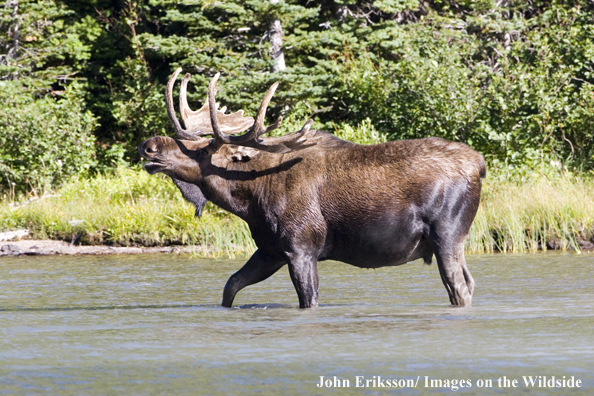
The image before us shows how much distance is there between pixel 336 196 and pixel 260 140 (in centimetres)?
98

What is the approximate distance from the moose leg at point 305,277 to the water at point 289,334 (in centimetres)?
16

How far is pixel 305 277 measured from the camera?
8773 millimetres

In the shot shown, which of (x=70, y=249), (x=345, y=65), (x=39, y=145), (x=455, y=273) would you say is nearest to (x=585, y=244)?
(x=455, y=273)

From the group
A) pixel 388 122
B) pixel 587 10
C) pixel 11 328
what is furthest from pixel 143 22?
pixel 11 328

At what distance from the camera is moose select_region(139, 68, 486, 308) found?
8.66 metres

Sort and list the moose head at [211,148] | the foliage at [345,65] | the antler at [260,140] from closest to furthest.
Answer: the antler at [260,140] → the moose head at [211,148] → the foliage at [345,65]

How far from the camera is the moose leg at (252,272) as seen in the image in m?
9.14

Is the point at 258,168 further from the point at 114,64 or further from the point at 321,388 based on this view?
the point at 114,64

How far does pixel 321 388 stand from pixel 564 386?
4.50 ft

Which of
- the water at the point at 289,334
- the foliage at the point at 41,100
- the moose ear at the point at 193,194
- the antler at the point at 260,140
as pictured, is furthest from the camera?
the foliage at the point at 41,100

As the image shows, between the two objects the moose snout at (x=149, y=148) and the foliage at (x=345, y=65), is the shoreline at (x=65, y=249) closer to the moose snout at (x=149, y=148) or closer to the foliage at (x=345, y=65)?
the foliage at (x=345, y=65)

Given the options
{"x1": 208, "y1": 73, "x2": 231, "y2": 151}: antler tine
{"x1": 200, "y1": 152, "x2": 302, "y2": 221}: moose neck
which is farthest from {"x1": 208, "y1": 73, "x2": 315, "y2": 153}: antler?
{"x1": 200, "y1": 152, "x2": 302, "y2": 221}: moose neck

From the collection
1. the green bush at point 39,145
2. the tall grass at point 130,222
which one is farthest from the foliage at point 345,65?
the tall grass at point 130,222

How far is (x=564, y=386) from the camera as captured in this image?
573 cm
